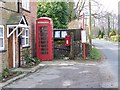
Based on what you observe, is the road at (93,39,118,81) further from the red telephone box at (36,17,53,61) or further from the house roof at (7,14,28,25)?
the house roof at (7,14,28,25)

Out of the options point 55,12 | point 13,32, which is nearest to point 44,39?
point 13,32

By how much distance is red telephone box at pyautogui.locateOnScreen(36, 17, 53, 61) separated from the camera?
2027cm

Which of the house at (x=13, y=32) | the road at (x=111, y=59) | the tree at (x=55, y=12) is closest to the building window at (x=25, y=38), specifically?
the house at (x=13, y=32)

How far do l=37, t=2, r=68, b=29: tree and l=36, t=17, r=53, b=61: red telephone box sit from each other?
11173mm

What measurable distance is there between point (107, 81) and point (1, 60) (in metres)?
4.78

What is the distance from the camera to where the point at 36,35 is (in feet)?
67.1

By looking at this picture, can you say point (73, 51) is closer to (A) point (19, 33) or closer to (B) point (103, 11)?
(A) point (19, 33)

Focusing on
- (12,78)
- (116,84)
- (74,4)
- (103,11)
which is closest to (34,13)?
(12,78)

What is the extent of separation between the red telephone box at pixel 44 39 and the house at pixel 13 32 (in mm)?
1630

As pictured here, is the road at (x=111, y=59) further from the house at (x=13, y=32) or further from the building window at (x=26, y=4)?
the building window at (x=26, y=4)

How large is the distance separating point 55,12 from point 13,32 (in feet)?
57.3

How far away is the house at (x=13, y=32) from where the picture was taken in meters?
13.5

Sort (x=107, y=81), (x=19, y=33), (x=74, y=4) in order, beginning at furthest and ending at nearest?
1. (x=74, y=4)
2. (x=19, y=33)
3. (x=107, y=81)

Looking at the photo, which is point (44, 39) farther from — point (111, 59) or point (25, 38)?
point (111, 59)
